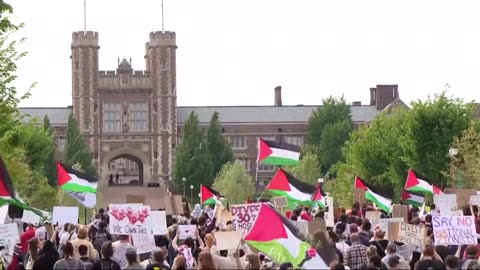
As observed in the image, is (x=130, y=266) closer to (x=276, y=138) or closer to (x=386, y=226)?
(x=386, y=226)

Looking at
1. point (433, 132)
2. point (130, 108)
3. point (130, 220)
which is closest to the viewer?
point (130, 220)

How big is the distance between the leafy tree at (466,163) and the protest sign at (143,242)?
29671 mm

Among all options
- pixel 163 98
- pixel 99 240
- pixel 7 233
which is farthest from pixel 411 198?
pixel 163 98

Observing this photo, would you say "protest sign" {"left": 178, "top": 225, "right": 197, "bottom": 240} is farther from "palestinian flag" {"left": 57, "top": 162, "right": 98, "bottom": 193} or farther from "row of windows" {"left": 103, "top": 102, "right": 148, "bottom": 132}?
"row of windows" {"left": 103, "top": 102, "right": 148, "bottom": 132}

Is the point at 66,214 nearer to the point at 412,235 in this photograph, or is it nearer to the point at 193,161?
the point at 412,235

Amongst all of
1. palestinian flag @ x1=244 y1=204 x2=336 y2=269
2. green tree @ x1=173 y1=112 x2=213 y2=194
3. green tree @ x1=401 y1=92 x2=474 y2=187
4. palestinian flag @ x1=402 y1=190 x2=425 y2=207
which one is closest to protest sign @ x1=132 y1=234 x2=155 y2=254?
palestinian flag @ x1=244 y1=204 x2=336 y2=269

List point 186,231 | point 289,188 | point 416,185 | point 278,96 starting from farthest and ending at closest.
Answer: point 278,96 → point 416,185 → point 289,188 → point 186,231

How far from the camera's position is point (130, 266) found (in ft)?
61.0

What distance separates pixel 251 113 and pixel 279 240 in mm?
119161

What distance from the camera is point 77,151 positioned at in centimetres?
11400

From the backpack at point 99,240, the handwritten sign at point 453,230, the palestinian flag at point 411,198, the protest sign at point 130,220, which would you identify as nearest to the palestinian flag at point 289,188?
the palestinian flag at point 411,198

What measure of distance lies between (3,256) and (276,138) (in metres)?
113

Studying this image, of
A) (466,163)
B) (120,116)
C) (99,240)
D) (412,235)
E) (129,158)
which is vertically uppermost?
(120,116)

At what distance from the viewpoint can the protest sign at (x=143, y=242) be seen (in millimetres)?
22453
